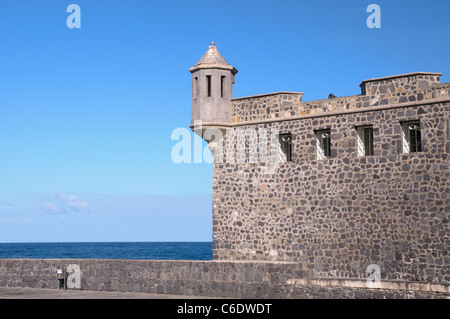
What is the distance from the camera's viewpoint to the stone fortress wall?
19406 millimetres

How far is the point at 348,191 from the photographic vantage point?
20.9 meters

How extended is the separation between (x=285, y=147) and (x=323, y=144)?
1.50 metres

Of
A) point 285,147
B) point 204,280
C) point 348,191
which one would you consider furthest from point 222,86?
point 204,280

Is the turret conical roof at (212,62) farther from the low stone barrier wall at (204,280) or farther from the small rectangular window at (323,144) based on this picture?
the low stone barrier wall at (204,280)

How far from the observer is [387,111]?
66.6 feet

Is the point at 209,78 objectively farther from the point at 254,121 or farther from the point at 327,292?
the point at 327,292

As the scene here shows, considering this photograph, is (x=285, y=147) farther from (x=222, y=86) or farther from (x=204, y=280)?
(x=204, y=280)

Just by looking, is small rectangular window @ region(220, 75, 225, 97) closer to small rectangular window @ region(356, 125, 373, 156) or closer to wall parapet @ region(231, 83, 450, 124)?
wall parapet @ region(231, 83, 450, 124)

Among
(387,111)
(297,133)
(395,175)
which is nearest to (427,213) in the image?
(395,175)

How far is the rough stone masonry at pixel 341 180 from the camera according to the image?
19.4 metres

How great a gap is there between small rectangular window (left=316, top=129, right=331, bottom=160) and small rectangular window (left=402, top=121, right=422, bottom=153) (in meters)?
2.60

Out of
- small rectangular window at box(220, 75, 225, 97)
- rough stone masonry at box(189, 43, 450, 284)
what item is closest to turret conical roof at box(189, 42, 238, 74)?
rough stone masonry at box(189, 43, 450, 284)

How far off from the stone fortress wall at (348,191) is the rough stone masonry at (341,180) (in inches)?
1.3
